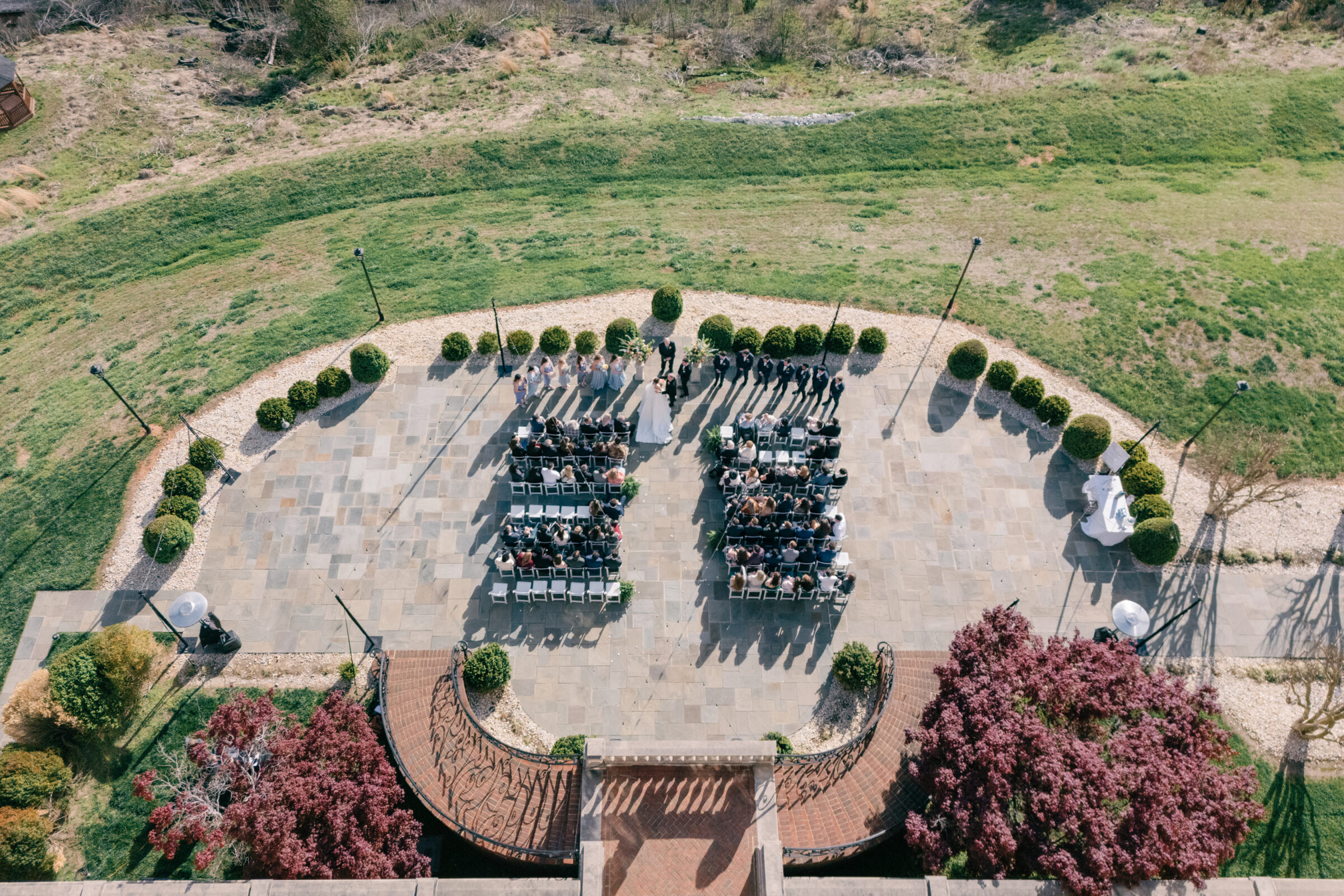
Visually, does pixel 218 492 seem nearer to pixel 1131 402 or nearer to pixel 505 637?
pixel 505 637

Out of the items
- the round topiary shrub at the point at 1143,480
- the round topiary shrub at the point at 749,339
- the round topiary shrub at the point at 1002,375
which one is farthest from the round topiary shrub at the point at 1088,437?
the round topiary shrub at the point at 749,339

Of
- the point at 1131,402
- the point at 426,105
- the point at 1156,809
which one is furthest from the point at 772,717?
the point at 426,105

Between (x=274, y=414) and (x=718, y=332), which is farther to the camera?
(x=718, y=332)

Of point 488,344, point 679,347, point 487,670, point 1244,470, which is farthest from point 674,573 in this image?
point 1244,470

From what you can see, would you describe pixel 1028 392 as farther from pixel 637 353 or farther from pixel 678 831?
pixel 678 831

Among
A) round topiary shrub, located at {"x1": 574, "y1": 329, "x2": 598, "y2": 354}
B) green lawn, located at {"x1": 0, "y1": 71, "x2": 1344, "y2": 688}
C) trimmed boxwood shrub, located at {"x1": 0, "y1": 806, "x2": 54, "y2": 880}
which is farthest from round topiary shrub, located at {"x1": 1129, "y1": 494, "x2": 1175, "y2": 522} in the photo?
trimmed boxwood shrub, located at {"x1": 0, "y1": 806, "x2": 54, "y2": 880}

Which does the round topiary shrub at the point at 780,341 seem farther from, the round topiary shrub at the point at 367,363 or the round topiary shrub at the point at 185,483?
the round topiary shrub at the point at 185,483

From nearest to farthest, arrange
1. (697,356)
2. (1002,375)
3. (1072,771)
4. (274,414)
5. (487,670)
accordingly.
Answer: (1072,771)
(487,670)
(274,414)
(1002,375)
(697,356)
